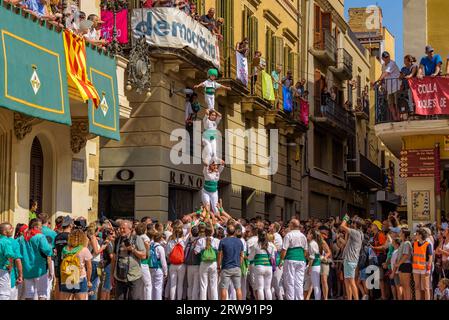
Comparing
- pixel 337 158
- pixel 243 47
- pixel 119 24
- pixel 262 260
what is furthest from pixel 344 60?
pixel 262 260

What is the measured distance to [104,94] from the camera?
19422mm

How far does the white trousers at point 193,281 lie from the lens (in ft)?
59.0

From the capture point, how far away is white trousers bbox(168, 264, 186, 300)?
18391 mm

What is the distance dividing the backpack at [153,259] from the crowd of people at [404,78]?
10859 mm

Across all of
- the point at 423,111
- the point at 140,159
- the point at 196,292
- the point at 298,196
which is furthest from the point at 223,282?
the point at 298,196

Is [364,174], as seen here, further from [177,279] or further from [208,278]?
[208,278]

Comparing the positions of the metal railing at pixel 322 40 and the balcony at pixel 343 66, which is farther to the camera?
the balcony at pixel 343 66

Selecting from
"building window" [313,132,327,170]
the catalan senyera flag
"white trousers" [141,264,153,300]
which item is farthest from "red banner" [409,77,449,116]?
"building window" [313,132,327,170]

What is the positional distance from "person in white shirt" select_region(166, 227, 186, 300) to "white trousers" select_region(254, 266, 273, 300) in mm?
1432

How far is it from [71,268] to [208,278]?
430 centimetres

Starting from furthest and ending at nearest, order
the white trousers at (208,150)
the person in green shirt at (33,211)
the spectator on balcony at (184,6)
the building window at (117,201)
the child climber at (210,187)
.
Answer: the building window at (117,201), the spectator on balcony at (184,6), the child climber at (210,187), the white trousers at (208,150), the person in green shirt at (33,211)

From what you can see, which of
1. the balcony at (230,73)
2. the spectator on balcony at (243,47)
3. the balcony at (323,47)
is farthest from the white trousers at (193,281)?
the balcony at (323,47)

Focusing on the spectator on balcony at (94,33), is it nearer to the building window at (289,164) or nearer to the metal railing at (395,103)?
the metal railing at (395,103)

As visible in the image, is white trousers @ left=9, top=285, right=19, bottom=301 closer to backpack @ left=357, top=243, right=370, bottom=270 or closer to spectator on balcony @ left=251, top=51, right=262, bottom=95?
backpack @ left=357, top=243, right=370, bottom=270
